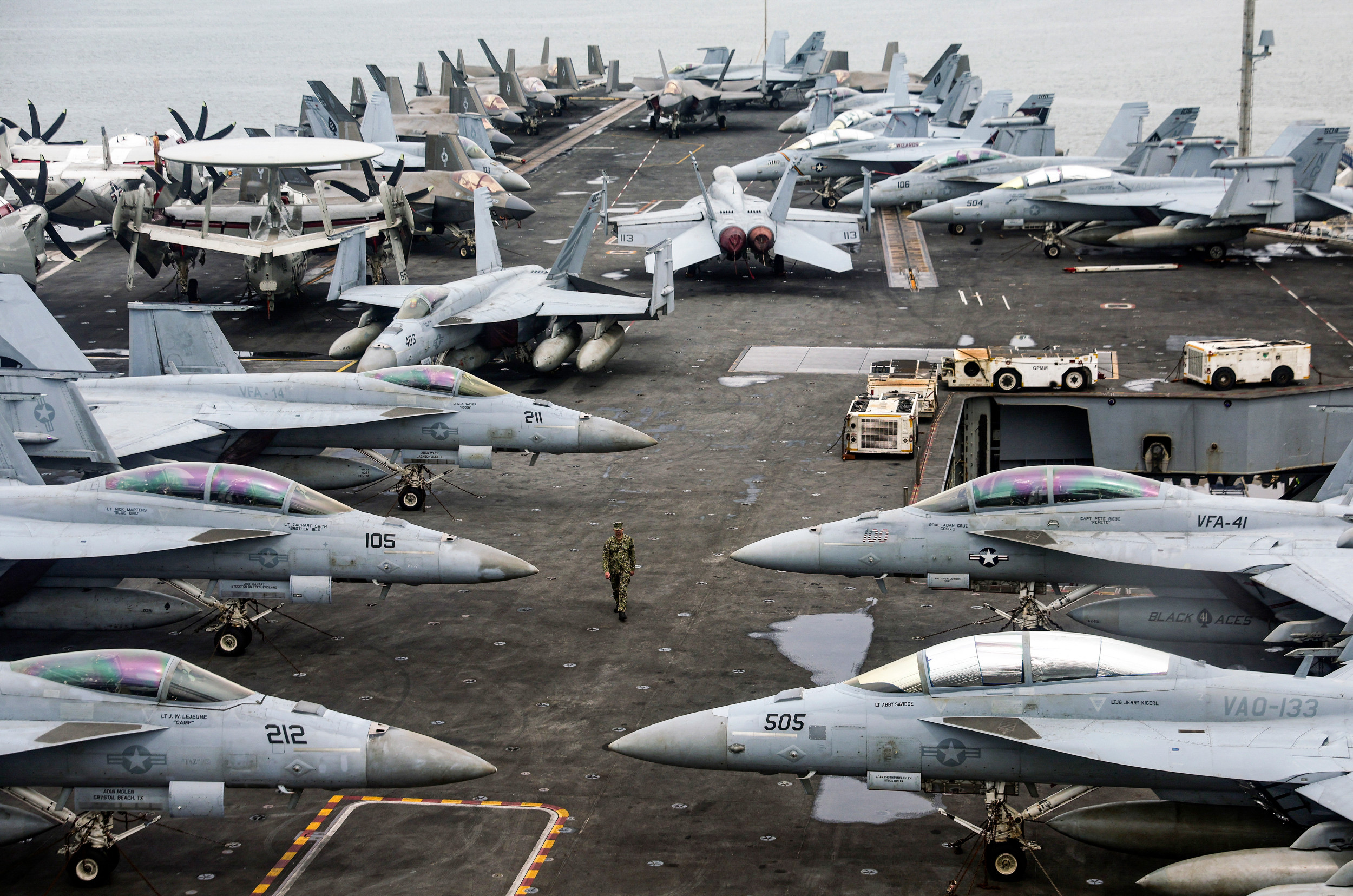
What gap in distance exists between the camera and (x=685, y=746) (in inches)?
564

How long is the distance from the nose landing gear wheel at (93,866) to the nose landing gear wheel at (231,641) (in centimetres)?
612

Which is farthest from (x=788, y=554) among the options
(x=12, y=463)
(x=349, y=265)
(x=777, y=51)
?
(x=777, y=51)

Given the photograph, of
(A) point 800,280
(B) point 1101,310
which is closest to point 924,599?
(B) point 1101,310

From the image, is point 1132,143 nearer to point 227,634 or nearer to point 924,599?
point 924,599

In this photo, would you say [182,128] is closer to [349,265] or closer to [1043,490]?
[349,265]

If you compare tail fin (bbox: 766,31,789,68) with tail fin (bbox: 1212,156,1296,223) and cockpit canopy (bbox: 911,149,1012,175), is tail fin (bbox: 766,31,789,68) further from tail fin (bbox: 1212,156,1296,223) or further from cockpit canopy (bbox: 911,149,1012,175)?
tail fin (bbox: 1212,156,1296,223)

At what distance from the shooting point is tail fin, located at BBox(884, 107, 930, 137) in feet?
206

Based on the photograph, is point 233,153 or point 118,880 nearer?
point 118,880

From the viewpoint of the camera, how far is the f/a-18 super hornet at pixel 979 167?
5419 centimetres

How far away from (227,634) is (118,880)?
20.3ft

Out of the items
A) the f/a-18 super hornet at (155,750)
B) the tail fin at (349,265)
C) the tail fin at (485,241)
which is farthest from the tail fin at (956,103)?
the f/a-18 super hornet at (155,750)

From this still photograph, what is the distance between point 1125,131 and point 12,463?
4998cm

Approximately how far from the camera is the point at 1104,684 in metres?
14.3

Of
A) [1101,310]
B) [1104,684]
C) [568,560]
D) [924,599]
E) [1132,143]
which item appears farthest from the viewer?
[1132,143]
